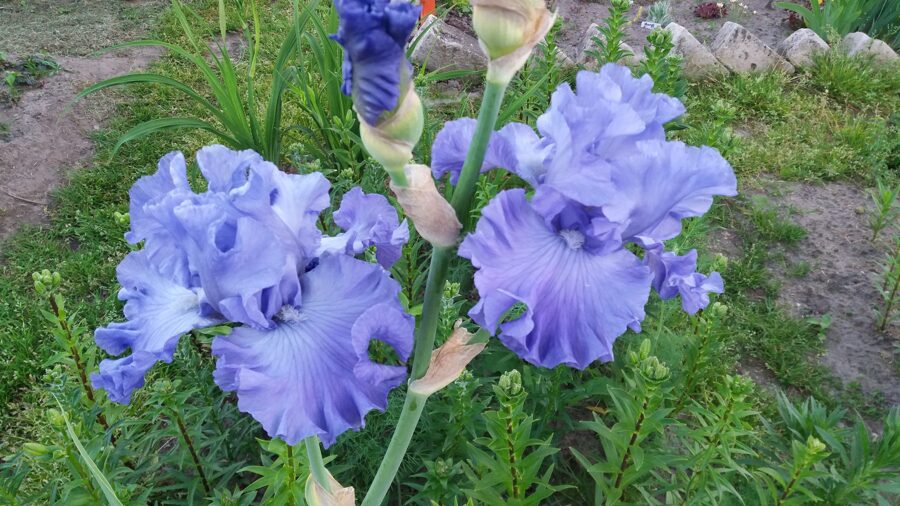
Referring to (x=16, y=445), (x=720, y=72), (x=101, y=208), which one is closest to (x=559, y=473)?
(x=16, y=445)

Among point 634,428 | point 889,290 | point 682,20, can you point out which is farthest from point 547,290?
point 682,20

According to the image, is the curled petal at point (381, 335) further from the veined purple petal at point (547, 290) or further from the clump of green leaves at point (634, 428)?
the clump of green leaves at point (634, 428)

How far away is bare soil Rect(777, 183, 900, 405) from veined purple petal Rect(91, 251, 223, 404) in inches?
112

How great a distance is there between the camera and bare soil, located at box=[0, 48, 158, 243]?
3.51 m

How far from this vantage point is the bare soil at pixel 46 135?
3.51 meters

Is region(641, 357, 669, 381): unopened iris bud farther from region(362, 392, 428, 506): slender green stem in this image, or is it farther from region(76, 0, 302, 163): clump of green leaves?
region(76, 0, 302, 163): clump of green leaves

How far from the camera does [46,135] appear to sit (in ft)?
12.6

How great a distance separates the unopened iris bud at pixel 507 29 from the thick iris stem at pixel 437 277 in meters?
0.03

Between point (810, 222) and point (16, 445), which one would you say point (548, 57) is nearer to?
Answer: point (810, 222)

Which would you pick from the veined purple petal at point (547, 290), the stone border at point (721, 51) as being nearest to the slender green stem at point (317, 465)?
the veined purple petal at point (547, 290)

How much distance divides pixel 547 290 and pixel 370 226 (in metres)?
0.32

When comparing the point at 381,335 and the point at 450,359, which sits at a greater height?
the point at 381,335

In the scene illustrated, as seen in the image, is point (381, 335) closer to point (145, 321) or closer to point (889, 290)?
point (145, 321)

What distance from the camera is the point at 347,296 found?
90cm
